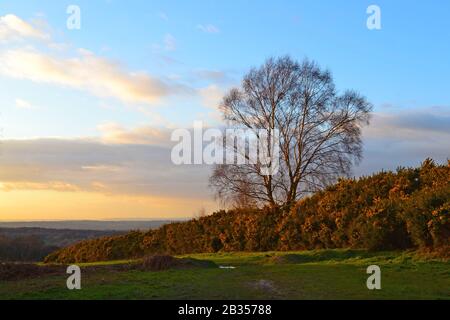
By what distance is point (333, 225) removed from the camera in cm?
2561

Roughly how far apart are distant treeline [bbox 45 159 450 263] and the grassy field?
80.2 inches

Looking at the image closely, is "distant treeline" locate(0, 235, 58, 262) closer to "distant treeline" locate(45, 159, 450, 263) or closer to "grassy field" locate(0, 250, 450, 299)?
"distant treeline" locate(45, 159, 450, 263)

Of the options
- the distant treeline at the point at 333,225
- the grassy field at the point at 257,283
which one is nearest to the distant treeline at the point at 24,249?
the distant treeline at the point at 333,225

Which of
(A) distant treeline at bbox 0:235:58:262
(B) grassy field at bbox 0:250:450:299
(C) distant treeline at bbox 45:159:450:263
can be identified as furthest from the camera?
(A) distant treeline at bbox 0:235:58:262

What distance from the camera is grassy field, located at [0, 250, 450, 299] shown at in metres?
12.4

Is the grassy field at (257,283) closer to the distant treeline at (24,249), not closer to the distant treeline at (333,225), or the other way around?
the distant treeline at (333,225)

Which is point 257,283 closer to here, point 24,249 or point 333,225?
point 333,225

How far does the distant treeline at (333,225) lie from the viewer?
19969mm

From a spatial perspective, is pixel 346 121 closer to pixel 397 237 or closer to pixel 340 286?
pixel 397 237

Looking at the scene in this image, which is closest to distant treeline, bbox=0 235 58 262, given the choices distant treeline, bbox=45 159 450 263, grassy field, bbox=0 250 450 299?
distant treeline, bbox=45 159 450 263

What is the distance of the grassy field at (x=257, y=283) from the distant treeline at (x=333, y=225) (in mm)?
2037

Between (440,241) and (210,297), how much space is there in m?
10.6
